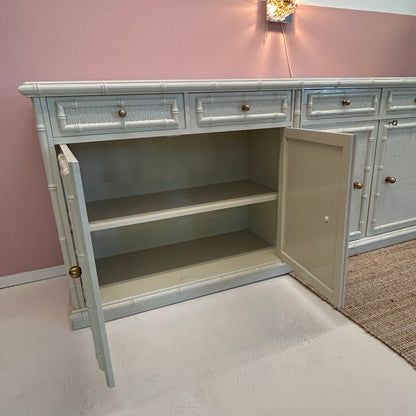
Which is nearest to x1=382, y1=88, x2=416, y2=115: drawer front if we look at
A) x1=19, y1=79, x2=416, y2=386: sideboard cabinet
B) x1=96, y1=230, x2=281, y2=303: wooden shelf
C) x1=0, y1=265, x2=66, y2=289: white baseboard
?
x1=19, y1=79, x2=416, y2=386: sideboard cabinet

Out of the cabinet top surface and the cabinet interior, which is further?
the cabinet interior

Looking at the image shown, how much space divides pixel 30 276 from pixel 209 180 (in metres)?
0.99

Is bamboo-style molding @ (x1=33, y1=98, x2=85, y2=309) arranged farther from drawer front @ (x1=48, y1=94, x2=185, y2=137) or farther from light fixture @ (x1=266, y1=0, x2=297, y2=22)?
light fixture @ (x1=266, y1=0, x2=297, y2=22)

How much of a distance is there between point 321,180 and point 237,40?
889mm

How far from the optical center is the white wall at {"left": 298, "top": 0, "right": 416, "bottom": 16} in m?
1.64

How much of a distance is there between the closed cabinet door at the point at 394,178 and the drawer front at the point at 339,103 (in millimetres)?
133

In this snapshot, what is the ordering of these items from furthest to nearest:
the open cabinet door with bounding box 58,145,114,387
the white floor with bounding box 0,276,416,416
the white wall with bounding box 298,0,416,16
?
1. the white wall with bounding box 298,0,416,16
2. the white floor with bounding box 0,276,416,416
3. the open cabinet door with bounding box 58,145,114,387

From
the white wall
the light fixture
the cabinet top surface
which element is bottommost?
the cabinet top surface

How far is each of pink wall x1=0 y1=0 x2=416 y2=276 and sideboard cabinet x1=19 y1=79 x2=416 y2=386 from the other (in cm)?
24

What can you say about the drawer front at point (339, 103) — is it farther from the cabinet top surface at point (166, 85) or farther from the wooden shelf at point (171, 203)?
the wooden shelf at point (171, 203)

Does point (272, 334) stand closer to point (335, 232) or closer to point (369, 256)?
point (335, 232)

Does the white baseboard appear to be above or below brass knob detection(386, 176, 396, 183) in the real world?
below

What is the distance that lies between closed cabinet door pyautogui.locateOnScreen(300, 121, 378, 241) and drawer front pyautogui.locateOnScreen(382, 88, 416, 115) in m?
0.09

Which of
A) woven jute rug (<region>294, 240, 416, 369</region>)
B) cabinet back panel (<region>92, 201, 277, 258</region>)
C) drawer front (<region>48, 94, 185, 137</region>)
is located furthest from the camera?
cabinet back panel (<region>92, 201, 277, 258</region>)
